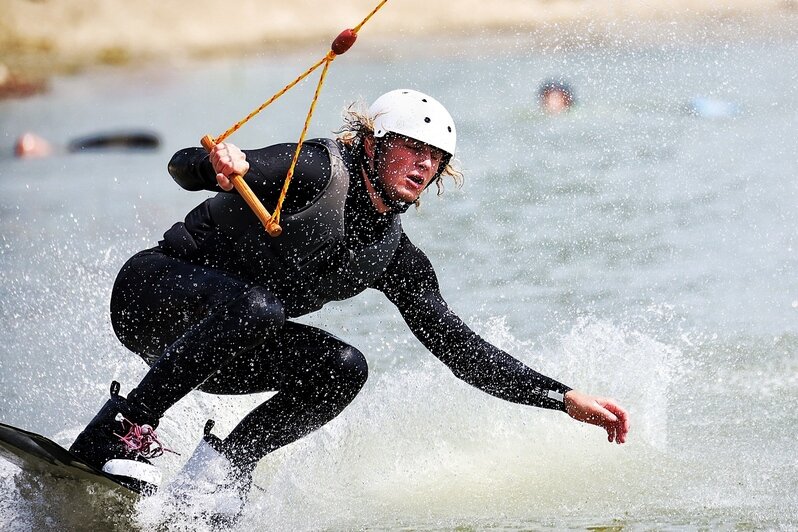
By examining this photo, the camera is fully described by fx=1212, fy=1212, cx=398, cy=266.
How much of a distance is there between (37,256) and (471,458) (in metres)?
6.08

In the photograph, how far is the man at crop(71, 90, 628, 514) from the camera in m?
4.14

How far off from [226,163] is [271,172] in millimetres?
240

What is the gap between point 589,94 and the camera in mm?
19141

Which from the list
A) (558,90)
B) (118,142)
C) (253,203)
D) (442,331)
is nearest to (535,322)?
(442,331)

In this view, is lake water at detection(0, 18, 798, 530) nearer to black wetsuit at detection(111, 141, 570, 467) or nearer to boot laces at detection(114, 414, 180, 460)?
boot laces at detection(114, 414, 180, 460)

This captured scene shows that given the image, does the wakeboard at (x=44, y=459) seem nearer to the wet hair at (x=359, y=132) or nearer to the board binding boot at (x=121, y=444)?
the board binding boot at (x=121, y=444)

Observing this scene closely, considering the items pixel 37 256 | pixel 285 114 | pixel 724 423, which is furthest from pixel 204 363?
pixel 285 114

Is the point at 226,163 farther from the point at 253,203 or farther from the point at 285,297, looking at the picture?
the point at 285,297

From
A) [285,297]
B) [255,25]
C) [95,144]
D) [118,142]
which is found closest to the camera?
[285,297]

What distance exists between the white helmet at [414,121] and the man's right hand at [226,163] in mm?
636

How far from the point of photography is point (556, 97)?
1905 centimetres

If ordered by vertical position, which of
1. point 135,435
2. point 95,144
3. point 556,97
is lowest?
point 135,435

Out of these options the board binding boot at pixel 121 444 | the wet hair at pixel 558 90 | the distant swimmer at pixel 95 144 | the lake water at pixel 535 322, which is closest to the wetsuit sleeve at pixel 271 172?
the board binding boot at pixel 121 444

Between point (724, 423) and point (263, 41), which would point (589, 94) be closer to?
point (263, 41)
